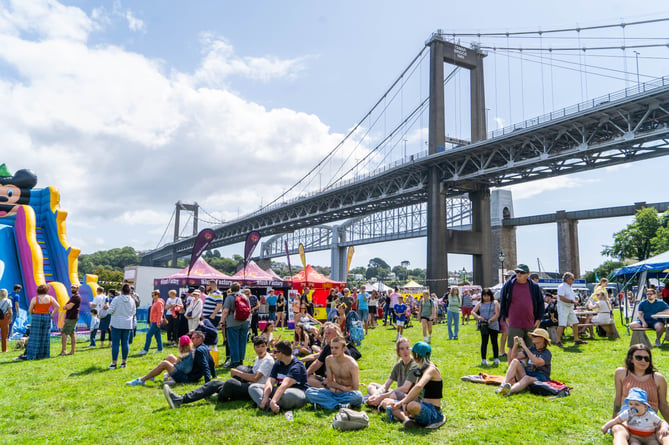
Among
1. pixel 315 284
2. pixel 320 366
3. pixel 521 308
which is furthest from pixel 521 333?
pixel 315 284

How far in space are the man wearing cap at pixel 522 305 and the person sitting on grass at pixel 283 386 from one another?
12.0 feet

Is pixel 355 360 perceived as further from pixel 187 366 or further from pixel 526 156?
pixel 526 156

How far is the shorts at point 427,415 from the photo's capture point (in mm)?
5215

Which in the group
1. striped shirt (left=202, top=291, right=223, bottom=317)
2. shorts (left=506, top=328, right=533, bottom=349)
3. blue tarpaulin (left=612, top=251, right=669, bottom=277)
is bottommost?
shorts (left=506, top=328, right=533, bottom=349)

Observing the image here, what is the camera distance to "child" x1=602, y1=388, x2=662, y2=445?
407 cm

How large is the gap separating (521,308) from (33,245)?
17.5m

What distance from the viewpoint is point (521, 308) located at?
7859 millimetres

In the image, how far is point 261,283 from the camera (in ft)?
70.7

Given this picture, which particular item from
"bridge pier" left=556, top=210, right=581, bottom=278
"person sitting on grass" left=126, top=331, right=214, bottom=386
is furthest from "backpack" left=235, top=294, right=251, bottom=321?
"bridge pier" left=556, top=210, right=581, bottom=278

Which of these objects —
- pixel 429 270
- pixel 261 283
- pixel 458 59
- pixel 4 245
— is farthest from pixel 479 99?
pixel 4 245

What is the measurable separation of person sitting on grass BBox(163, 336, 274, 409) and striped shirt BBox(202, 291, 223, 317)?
5458mm

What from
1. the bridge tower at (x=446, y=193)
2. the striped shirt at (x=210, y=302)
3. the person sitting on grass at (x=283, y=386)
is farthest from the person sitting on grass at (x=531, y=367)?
the bridge tower at (x=446, y=193)

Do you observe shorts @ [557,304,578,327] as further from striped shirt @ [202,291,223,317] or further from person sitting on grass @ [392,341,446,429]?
striped shirt @ [202,291,223,317]

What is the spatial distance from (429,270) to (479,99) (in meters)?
16.6
